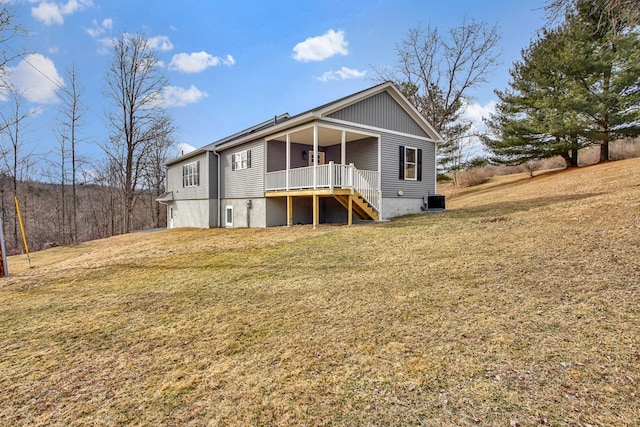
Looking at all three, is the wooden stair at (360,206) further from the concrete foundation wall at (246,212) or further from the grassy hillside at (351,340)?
the grassy hillside at (351,340)

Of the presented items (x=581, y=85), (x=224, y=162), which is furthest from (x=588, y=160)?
(x=224, y=162)

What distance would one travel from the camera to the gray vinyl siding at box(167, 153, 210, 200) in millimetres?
16297

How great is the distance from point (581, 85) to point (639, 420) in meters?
21.0

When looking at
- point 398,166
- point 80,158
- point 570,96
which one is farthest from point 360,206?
point 80,158

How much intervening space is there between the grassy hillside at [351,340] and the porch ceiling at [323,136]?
6.69m

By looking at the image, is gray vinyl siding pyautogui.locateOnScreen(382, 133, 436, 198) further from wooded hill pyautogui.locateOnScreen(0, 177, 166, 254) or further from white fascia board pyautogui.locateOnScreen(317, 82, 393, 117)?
wooded hill pyautogui.locateOnScreen(0, 177, 166, 254)

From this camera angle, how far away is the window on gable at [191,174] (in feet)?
57.1

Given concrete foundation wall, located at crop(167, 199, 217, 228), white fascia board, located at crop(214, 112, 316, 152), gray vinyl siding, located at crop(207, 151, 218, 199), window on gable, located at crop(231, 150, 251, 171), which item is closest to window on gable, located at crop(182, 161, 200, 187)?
concrete foundation wall, located at crop(167, 199, 217, 228)

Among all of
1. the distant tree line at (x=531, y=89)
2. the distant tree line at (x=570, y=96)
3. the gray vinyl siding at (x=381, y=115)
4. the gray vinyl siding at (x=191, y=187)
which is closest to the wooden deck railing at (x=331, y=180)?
the gray vinyl siding at (x=381, y=115)

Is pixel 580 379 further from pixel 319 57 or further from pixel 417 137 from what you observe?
pixel 319 57

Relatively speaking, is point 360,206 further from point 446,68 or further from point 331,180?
point 446,68

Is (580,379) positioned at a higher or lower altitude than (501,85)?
lower

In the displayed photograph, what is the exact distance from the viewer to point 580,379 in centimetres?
231

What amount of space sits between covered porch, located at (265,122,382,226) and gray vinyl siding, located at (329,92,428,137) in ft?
1.82
